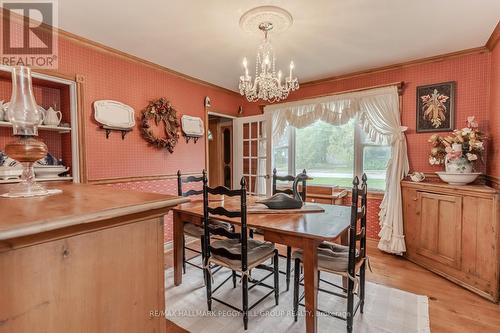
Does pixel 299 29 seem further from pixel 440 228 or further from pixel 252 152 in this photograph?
pixel 440 228

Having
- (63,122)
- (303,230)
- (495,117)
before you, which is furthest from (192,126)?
(495,117)

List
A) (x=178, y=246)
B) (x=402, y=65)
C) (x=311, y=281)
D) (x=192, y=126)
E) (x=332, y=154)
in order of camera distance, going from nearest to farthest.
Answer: (x=311, y=281) < (x=178, y=246) < (x=402, y=65) < (x=192, y=126) < (x=332, y=154)

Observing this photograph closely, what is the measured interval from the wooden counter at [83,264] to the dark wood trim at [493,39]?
3.33 m

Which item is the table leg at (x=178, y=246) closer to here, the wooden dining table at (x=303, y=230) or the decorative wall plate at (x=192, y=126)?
the wooden dining table at (x=303, y=230)

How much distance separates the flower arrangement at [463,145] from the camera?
2.59 m

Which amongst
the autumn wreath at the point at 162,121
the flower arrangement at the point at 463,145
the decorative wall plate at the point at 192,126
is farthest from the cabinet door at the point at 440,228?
the autumn wreath at the point at 162,121

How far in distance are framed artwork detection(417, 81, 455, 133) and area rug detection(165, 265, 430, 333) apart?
200cm

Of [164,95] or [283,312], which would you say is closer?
[283,312]

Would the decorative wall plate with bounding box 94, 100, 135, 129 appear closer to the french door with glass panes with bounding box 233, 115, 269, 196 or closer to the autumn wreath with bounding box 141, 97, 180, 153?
the autumn wreath with bounding box 141, 97, 180, 153

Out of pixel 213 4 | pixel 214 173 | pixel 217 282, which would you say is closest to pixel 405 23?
pixel 213 4

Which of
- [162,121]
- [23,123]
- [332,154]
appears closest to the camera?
[23,123]

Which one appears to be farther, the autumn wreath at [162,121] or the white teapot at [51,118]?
the autumn wreath at [162,121]

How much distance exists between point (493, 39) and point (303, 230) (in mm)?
2832

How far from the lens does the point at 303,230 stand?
173cm
